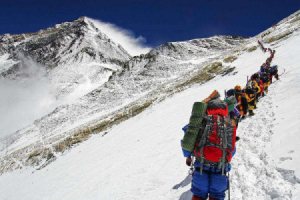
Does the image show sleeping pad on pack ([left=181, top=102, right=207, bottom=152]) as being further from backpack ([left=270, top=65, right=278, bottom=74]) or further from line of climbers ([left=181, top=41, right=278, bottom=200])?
backpack ([left=270, top=65, right=278, bottom=74])

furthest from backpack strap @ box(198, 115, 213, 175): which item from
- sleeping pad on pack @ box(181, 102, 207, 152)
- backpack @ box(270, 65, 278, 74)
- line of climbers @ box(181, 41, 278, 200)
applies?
backpack @ box(270, 65, 278, 74)

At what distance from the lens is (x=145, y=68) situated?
265ft

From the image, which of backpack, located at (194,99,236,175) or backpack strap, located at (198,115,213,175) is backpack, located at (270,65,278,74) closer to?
backpack, located at (194,99,236,175)

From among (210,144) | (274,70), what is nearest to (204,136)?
(210,144)

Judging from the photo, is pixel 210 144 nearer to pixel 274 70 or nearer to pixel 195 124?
pixel 195 124

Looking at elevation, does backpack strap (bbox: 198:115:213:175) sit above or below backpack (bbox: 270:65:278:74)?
below

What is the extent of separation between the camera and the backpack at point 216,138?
3.44 metres

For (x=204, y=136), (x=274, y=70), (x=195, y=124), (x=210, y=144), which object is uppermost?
(x=274, y=70)

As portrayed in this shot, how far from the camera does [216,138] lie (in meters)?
3.45

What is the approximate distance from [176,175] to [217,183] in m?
3.03

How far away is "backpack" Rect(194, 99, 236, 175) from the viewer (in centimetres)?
344

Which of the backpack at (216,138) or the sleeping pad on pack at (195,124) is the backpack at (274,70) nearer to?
the backpack at (216,138)

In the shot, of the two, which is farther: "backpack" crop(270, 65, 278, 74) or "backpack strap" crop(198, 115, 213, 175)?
"backpack" crop(270, 65, 278, 74)

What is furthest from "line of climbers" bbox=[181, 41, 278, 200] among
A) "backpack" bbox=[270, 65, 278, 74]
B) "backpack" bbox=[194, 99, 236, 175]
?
"backpack" bbox=[270, 65, 278, 74]
